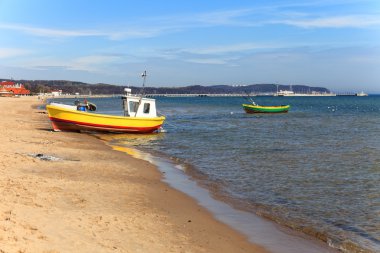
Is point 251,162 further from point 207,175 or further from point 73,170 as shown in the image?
point 73,170

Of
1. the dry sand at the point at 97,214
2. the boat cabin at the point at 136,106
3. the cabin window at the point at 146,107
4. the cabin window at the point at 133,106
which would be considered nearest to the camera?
the dry sand at the point at 97,214

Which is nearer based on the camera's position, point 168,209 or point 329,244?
point 329,244

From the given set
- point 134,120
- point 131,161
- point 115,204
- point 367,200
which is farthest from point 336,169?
point 134,120

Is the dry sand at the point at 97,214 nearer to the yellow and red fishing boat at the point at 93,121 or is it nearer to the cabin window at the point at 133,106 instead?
the yellow and red fishing boat at the point at 93,121

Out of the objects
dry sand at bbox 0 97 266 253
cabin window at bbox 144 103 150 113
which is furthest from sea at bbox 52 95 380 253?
cabin window at bbox 144 103 150 113

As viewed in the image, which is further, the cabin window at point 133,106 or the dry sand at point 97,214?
the cabin window at point 133,106

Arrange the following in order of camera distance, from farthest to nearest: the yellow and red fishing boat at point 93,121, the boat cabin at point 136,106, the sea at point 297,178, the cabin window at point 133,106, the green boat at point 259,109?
the green boat at point 259,109 < the cabin window at point 133,106 < the boat cabin at point 136,106 < the yellow and red fishing boat at point 93,121 < the sea at point 297,178

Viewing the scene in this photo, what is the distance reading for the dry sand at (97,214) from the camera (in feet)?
22.2

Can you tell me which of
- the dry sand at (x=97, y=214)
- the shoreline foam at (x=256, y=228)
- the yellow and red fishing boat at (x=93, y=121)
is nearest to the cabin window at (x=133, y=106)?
the yellow and red fishing boat at (x=93, y=121)

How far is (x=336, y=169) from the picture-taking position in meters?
17.1

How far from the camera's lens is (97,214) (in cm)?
868

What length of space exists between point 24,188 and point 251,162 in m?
11.1

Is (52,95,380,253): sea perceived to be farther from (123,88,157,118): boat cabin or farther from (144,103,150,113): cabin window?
(144,103,150,113): cabin window

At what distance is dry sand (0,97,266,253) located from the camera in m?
6.78
